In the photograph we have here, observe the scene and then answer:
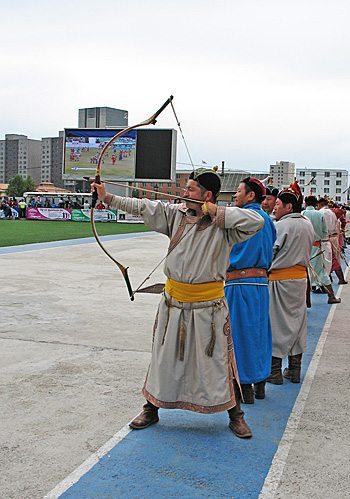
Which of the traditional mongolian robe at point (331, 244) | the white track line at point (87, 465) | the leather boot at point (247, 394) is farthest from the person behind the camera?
the traditional mongolian robe at point (331, 244)

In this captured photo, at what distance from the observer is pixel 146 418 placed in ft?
Answer: 13.8

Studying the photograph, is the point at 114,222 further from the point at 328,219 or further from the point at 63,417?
the point at 63,417

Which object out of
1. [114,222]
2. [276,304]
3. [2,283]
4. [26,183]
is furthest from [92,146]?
[26,183]

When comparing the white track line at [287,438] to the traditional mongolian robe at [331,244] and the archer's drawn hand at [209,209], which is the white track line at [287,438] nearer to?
the archer's drawn hand at [209,209]

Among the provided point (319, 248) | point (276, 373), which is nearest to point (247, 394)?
point (276, 373)

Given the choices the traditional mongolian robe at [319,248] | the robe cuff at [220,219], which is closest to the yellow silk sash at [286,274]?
the robe cuff at [220,219]

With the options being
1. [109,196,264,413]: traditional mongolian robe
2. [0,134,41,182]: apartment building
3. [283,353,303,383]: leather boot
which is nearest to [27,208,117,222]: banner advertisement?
[283,353,303,383]: leather boot

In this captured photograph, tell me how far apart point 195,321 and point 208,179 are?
0.93 meters

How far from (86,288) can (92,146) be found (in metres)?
26.4

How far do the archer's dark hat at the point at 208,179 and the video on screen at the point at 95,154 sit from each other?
30.6 m

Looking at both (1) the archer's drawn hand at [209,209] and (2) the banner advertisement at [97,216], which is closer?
(1) the archer's drawn hand at [209,209]

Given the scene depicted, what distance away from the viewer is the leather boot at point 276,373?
5355 mm

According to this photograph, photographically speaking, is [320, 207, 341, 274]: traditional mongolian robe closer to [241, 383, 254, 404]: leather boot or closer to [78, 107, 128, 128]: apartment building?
[241, 383, 254, 404]: leather boot

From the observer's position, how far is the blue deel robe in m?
4.50
